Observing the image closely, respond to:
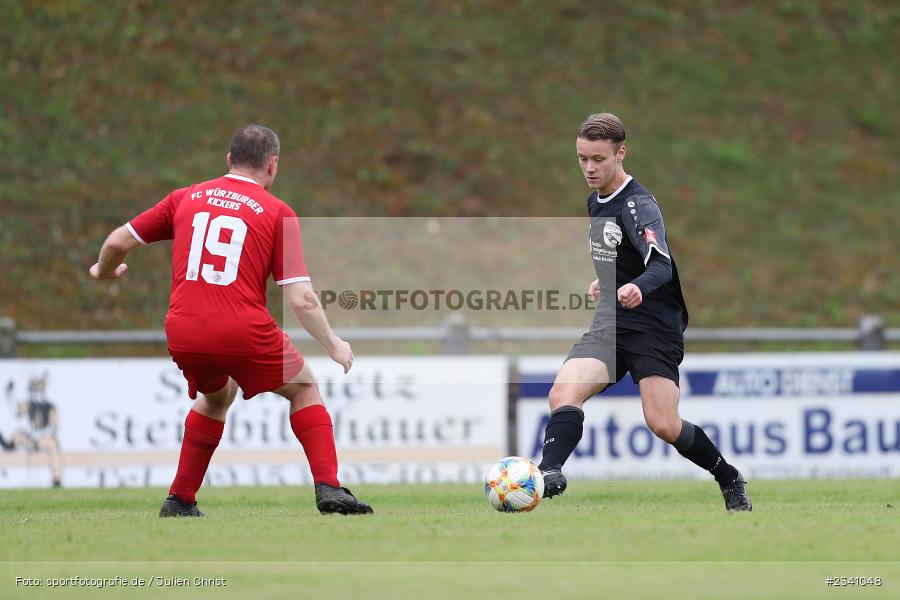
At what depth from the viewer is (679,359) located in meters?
6.94

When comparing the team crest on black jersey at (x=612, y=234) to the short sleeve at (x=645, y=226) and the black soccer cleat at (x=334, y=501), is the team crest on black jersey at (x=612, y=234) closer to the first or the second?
the short sleeve at (x=645, y=226)

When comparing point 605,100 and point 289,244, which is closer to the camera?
point 289,244

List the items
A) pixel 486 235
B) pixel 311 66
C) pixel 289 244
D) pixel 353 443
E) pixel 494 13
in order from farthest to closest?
pixel 494 13 → pixel 311 66 → pixel 486 235 → pixel 353 443 → pixel 289 244

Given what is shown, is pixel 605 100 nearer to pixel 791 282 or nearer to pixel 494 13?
pixel 494 13

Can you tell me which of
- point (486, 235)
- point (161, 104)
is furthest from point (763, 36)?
point (161, 104)

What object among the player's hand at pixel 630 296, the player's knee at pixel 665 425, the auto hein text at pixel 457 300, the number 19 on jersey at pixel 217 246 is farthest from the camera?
the auto hein text at pixel 457 300

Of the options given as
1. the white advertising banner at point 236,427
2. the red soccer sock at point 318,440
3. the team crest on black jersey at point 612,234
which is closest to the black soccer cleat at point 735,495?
the team crest on black jersey at point 612,234

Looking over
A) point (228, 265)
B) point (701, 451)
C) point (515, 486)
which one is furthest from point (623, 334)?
point (228, 265)

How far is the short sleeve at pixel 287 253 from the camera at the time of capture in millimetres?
6488

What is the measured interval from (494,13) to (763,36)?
4963mm

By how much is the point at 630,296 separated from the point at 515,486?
1.15 metres

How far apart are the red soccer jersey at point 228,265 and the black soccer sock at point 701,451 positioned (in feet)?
7.15

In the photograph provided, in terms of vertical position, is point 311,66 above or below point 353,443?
above

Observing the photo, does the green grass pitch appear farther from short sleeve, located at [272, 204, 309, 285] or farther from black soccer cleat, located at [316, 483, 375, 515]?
short sleeve, located at [272, 204, 309, 285]
